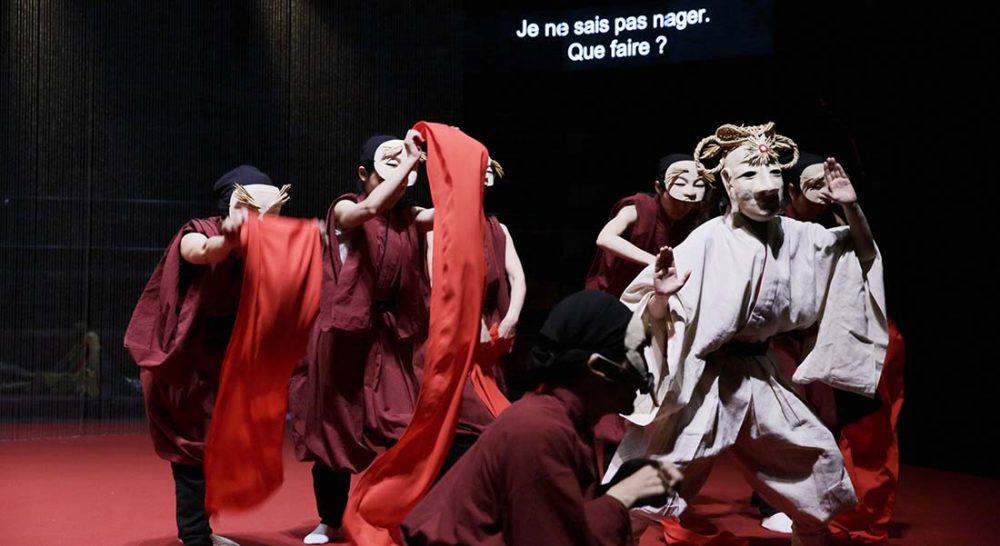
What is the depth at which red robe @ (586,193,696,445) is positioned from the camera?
4.64 m

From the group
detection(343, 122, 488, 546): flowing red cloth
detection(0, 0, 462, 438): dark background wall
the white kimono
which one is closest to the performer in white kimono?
the white kimono

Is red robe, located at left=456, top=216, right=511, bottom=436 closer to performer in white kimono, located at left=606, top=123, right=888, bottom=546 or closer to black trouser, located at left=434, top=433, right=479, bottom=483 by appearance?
black trouser, located at left=434, top=433, right=479, bottom=483

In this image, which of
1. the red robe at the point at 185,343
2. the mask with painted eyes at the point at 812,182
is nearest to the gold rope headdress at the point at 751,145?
the mask with painted eyes at the point at 812,182

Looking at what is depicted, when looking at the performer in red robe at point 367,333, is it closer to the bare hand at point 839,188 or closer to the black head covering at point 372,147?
the black head covering at point 372,147

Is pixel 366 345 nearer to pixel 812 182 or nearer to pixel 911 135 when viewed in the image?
pixel 812 182

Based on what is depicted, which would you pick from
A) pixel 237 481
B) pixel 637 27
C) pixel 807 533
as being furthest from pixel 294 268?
pixel 637 27

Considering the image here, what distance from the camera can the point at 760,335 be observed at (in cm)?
338

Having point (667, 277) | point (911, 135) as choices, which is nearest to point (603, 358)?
point (667, 277)

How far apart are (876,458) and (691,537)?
778mm

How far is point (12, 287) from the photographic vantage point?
6.68 metres

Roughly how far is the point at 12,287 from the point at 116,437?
0.96m

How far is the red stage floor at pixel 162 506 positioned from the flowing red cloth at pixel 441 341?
623 mm

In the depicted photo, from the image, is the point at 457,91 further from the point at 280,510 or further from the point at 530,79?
the point at 280,510

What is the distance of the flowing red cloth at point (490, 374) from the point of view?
427 cm
